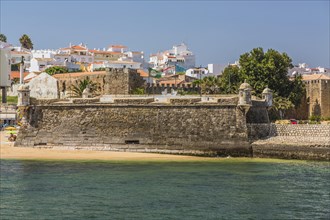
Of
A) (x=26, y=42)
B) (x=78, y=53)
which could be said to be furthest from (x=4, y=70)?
(x=26, y=42)

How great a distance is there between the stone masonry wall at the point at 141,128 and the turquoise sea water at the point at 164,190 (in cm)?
379

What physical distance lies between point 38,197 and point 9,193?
1.68 metres

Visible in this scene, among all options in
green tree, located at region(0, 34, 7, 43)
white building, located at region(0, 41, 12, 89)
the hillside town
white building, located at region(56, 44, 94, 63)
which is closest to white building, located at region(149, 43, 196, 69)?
the hillside town

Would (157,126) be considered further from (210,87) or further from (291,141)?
(210,87)

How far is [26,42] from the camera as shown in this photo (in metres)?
140

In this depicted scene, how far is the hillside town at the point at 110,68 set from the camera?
64.2 m

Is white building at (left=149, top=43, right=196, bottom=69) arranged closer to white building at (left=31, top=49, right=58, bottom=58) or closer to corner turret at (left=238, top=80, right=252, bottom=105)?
white building at (left=31, top=49, right=58, bottom=58)

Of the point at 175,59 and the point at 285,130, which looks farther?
the point at 175,59

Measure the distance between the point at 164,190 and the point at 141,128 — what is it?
14.8 meters

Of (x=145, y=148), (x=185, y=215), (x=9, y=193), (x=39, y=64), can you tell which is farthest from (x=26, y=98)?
(x=39, y=64)

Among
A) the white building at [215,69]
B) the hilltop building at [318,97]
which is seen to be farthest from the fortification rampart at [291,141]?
the white building at [215,69]

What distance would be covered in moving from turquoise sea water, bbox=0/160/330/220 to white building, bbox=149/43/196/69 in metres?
101

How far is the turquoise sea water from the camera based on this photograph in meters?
22.7

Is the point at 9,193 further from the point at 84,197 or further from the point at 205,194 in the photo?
the point at 205,194
